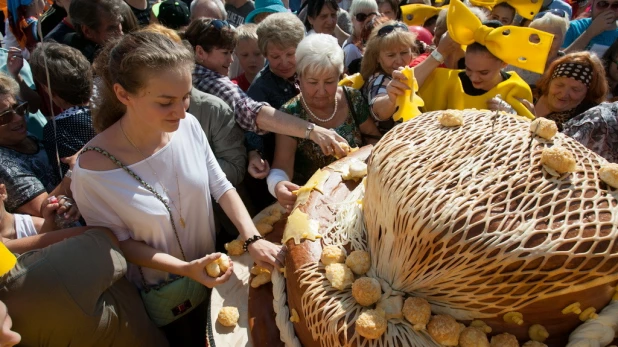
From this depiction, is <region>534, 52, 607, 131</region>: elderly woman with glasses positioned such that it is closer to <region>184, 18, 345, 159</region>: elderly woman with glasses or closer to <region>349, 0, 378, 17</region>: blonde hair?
<region>184, 18, 345, 159</region>: elderly woman with glasses

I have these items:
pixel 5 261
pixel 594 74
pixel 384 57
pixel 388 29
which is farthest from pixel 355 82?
pixel 5 261

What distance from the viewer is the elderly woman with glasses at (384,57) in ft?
9.59

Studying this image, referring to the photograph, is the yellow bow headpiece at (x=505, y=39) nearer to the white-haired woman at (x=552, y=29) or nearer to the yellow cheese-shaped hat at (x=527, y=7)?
the yellow cheese-shaped hat at (x=527, y=7)

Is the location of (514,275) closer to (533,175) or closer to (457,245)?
(457,245)

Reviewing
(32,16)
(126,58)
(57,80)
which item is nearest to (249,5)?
(32,16)

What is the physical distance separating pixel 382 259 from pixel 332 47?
1537 millimetres

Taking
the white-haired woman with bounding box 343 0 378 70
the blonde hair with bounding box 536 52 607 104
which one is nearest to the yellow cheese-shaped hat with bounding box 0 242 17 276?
the blonde hair with bounding box 536 52 607 104

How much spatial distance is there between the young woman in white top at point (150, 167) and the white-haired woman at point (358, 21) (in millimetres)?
2871

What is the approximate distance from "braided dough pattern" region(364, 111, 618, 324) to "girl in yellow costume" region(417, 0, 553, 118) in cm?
113

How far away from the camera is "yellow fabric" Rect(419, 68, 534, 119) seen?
2686 millimetres

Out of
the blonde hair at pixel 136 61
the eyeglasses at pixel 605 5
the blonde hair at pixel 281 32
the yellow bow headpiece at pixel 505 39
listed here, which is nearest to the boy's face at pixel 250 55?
the blonde hair at pixel 281 32

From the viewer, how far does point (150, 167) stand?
189cm

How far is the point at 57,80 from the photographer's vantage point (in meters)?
2.67

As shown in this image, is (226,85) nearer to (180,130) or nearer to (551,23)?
(180,130)
